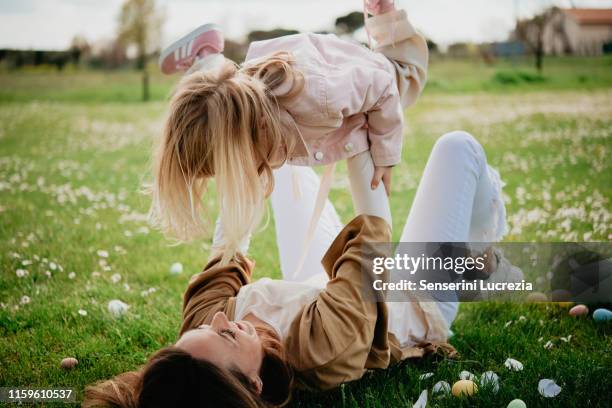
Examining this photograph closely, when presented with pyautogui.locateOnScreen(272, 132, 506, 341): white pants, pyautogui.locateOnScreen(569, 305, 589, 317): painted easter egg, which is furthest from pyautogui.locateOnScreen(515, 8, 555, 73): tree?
pyautogui.locateOnScreen(272, 132, 506, 341): white pants

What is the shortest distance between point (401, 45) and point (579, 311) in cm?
173

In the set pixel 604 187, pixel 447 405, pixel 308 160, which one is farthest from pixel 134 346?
pixel 604 187

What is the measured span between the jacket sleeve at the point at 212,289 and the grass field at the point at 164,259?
53 cm

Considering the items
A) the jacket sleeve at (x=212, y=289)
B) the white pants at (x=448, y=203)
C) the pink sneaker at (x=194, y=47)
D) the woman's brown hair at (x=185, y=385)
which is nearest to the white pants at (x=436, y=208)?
the white pants at (x=448, y=203)

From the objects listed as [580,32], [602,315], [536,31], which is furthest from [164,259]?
[536,31]

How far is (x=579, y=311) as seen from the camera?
3369 millimetres

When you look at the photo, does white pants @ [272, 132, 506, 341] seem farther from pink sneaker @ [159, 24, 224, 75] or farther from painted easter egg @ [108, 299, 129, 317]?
pink sneaker @ [159, 24, 224, 75]

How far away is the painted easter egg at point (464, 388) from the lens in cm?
250

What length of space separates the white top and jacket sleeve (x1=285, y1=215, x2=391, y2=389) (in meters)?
0.09

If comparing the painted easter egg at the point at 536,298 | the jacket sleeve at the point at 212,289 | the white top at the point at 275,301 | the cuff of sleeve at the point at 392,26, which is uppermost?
the cuff of sleeve at the point at 392,26

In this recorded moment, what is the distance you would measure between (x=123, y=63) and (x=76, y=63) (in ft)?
7.85

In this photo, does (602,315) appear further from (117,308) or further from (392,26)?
(117,308)

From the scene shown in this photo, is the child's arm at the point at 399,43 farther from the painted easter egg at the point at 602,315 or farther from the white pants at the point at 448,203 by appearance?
the painted easter egg at the point at 602,315

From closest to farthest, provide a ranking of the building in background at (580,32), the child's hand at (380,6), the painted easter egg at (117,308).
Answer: the child's hand at (380,6)
the painted easter egg at (117,308)
the building in background at (580,32)
